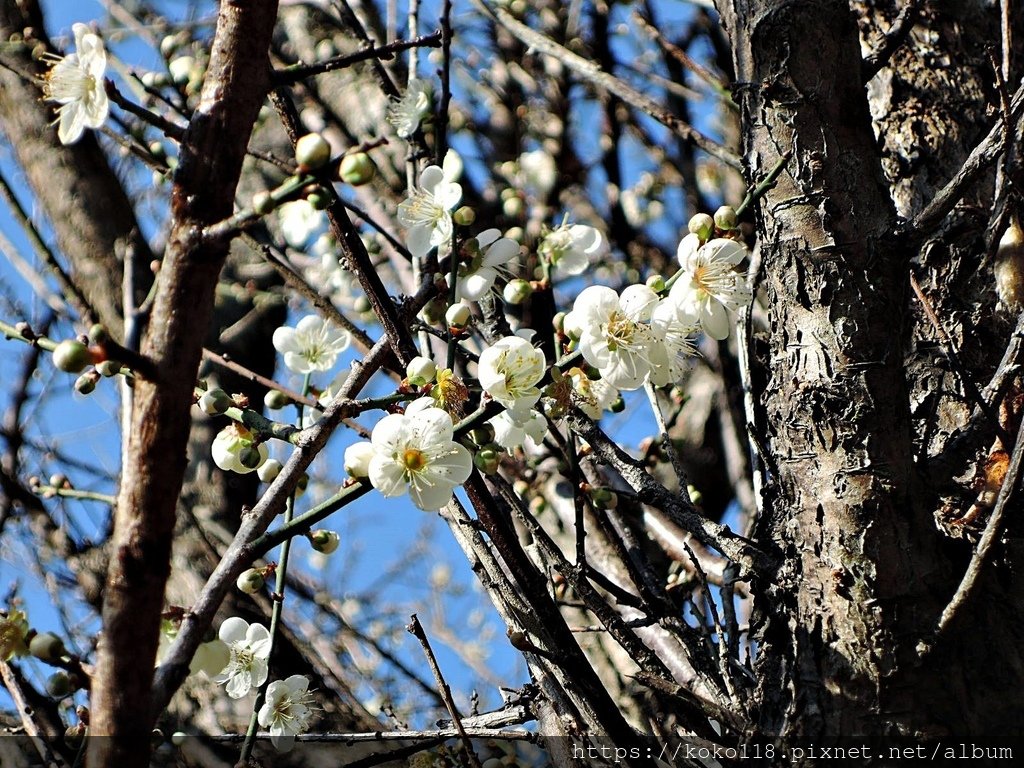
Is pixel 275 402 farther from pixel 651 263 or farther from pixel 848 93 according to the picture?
pixel 651 263

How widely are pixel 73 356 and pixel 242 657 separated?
0.85 m

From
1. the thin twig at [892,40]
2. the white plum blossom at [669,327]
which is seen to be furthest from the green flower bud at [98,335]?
the thin twig at [892,40]

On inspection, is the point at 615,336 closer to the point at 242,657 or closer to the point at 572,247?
the point at 572,247

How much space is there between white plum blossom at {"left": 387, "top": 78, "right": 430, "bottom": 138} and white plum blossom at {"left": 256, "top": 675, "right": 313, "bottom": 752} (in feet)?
3.21

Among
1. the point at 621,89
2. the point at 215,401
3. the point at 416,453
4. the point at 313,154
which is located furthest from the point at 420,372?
the point at 621,89

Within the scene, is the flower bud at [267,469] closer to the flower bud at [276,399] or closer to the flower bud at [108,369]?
the flower bud at [276,399]

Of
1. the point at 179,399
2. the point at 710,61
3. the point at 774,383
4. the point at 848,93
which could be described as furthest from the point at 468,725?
the point at 710,61

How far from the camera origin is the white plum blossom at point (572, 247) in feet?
6.20

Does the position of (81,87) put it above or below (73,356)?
above

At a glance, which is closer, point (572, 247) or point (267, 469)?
point (267, 469)

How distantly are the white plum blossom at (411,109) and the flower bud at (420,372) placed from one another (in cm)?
74

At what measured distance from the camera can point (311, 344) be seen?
1790 mm

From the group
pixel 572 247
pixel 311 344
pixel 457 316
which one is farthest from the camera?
pixel 572 247

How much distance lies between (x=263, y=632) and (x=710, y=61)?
2907 mm
